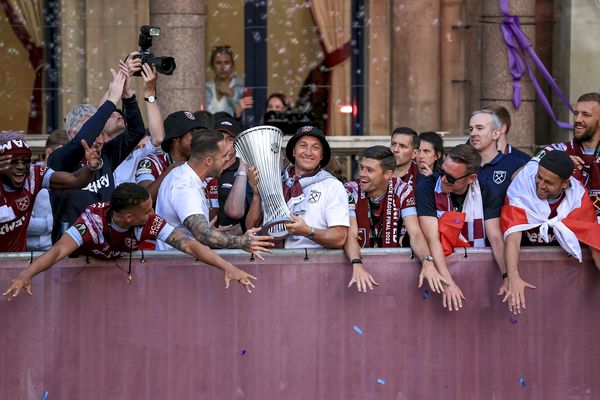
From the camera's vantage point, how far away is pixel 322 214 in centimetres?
804

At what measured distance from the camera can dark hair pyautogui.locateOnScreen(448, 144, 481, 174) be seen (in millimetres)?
8109

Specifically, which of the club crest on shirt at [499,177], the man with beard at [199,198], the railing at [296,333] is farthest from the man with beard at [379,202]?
the club crest on shirt at [499,177]

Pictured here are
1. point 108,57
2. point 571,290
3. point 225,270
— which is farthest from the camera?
point 108,57

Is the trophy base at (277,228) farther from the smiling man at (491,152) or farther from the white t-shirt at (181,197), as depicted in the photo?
the smiling man at (491,152)

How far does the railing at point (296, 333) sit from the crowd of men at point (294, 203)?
0.13 meters

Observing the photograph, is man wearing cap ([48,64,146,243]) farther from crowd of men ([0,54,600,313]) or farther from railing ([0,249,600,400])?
railing ([0,249,600,400])

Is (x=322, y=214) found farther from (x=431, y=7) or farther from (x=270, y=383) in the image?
(x=431, y=7)

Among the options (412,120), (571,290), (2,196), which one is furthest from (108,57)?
(571,290)

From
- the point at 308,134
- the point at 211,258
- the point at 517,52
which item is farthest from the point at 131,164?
the point at 517,52

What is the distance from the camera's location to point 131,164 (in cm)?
931

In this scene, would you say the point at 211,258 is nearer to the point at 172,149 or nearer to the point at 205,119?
the point at 172,149

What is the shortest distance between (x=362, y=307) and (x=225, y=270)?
830 mm

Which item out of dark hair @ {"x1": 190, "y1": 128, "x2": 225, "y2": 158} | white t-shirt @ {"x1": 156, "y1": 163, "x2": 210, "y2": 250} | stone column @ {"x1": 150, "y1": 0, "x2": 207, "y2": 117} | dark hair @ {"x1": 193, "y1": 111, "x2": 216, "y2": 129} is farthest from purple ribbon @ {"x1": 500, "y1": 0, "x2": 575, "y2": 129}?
white t-shirt @ {"x1": 156, "y1": 163, "x2": 210, "y2": 250}

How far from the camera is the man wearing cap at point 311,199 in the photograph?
785 cm
